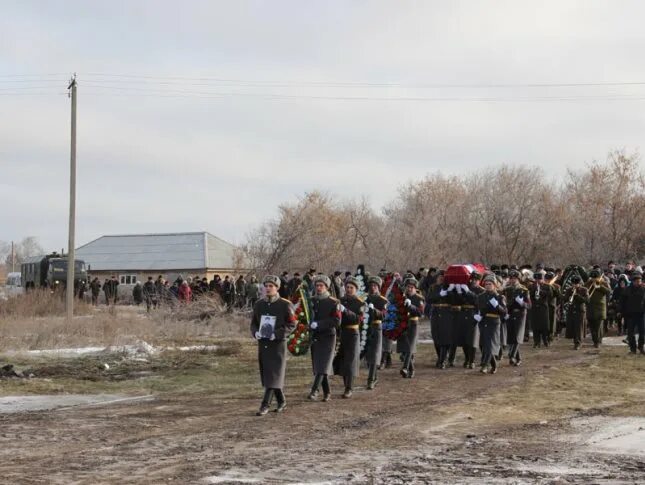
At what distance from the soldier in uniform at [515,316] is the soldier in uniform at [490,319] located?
0.94 metres

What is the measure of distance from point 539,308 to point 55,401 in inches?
485

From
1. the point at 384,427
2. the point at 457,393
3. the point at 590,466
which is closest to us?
the point at 590,466

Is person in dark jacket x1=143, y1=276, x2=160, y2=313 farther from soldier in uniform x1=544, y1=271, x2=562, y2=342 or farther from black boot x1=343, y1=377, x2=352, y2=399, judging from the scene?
black boot x1=343, y1=377, x2=352, y2=399

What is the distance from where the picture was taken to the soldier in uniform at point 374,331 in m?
14.8

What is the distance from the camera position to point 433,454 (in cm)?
924

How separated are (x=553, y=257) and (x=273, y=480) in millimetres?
43356

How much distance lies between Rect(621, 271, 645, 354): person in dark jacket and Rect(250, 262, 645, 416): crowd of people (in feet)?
0.07

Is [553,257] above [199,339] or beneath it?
above

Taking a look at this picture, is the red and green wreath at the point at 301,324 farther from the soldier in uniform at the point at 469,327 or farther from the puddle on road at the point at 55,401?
the soldier in uniform at the point at 469,327

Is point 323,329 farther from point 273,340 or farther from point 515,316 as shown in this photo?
point 515,316

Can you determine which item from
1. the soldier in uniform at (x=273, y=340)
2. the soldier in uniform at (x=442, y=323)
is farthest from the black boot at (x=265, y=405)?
the soldier in uniform at (x=442, y=323)

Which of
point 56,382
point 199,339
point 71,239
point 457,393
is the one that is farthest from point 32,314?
point 457,393

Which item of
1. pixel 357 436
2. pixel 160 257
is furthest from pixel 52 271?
pixel 357 436

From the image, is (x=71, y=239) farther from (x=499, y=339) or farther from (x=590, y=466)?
(x=590, y=466)
